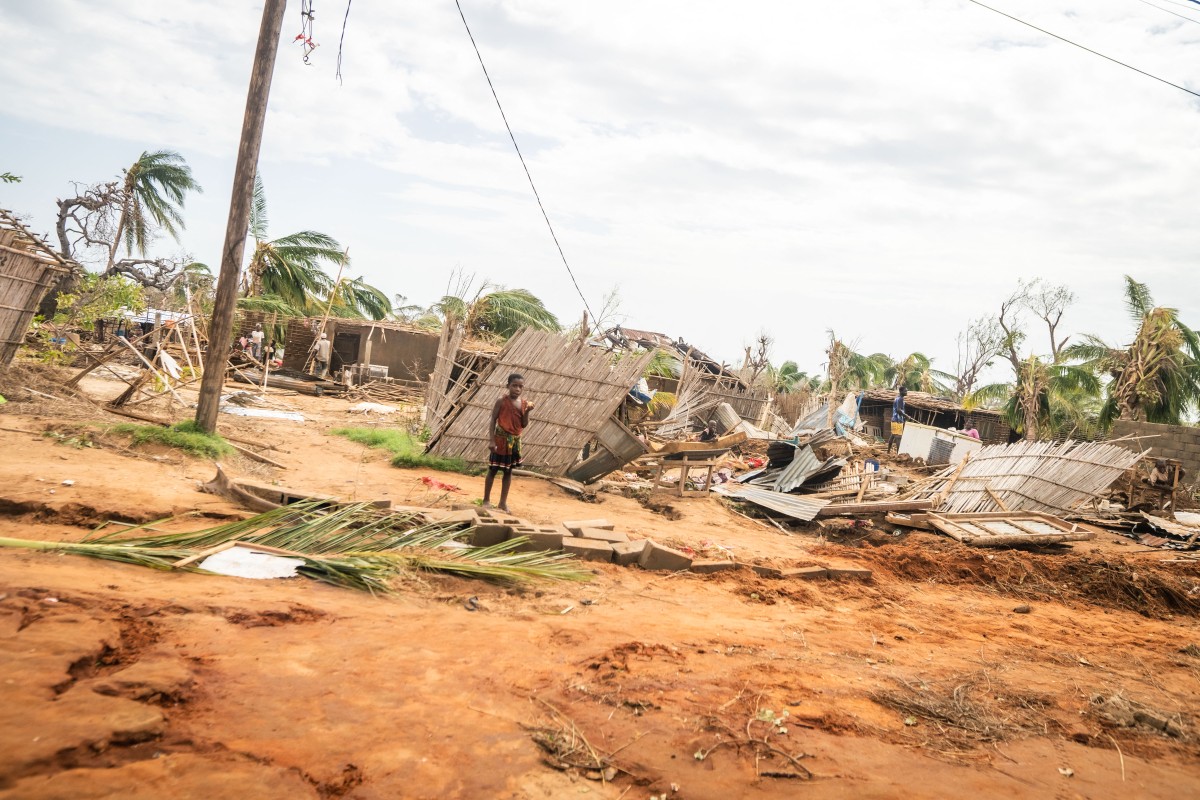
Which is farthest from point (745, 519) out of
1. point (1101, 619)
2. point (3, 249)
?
point (3, 249)

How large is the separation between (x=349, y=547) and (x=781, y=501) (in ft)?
27.6

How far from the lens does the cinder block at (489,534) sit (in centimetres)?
612

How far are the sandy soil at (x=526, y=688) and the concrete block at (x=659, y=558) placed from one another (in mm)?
205

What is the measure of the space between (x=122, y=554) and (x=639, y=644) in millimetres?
3053

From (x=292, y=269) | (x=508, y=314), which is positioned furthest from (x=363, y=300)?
(x=508, y=314)

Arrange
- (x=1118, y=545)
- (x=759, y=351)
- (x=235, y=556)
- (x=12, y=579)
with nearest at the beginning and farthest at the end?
(x=12, y=579), (x=235, y=556), (x=1118, y=545), (x=759, y=351)

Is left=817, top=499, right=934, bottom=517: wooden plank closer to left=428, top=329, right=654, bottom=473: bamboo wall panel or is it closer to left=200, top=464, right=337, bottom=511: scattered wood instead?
left=428, top=329, right=654, bottom=473: bamboo wall panel

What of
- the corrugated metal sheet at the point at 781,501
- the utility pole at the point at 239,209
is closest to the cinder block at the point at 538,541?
the utility pole at the point at 239,209

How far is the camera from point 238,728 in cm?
272

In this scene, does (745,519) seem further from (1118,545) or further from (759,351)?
(759,351)

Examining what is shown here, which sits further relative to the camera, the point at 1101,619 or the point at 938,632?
the point at 1101,619

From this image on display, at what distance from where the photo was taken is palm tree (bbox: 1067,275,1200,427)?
63.3 ft

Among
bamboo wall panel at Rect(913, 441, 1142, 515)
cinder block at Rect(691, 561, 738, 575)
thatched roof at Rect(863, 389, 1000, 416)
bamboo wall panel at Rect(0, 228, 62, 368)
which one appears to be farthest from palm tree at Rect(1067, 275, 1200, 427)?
bamboo wall panel at Rect(0, 228, 62, 368)

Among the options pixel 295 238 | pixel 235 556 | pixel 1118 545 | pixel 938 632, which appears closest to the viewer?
pixel 235 556
